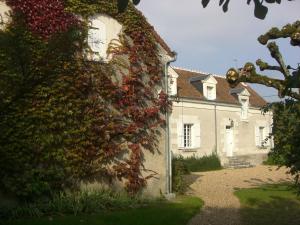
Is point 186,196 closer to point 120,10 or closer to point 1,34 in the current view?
point 1,34

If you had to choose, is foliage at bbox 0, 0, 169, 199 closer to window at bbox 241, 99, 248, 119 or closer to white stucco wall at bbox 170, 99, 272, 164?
white stucco wall at bbox 170, 99, 272, 164

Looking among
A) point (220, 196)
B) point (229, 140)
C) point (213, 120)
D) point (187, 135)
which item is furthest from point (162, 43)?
point (229, 140)

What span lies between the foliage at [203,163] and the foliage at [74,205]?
508 inches

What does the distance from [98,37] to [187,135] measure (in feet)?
47.7

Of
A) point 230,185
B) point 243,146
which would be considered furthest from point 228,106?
point 230,185

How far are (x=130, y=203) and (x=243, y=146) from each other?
20.3 meters

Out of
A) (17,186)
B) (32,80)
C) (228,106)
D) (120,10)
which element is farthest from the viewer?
(228,106)

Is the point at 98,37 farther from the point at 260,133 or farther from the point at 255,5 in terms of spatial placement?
the point at 260,133

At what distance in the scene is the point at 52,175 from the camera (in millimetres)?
11039

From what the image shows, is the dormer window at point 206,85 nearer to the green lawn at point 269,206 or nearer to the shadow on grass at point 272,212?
the green lawn at point 269,206

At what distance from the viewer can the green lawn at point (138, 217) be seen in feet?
31.4

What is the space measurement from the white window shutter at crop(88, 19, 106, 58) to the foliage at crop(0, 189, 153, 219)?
153 inches

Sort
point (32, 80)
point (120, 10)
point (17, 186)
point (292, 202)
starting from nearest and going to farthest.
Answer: point (120, 10) < point (32, 80) < point (17, 186) < point (292, 202)

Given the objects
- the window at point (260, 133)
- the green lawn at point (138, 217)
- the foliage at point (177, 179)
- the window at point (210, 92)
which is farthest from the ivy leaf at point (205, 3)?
the window at point (260, 133)
